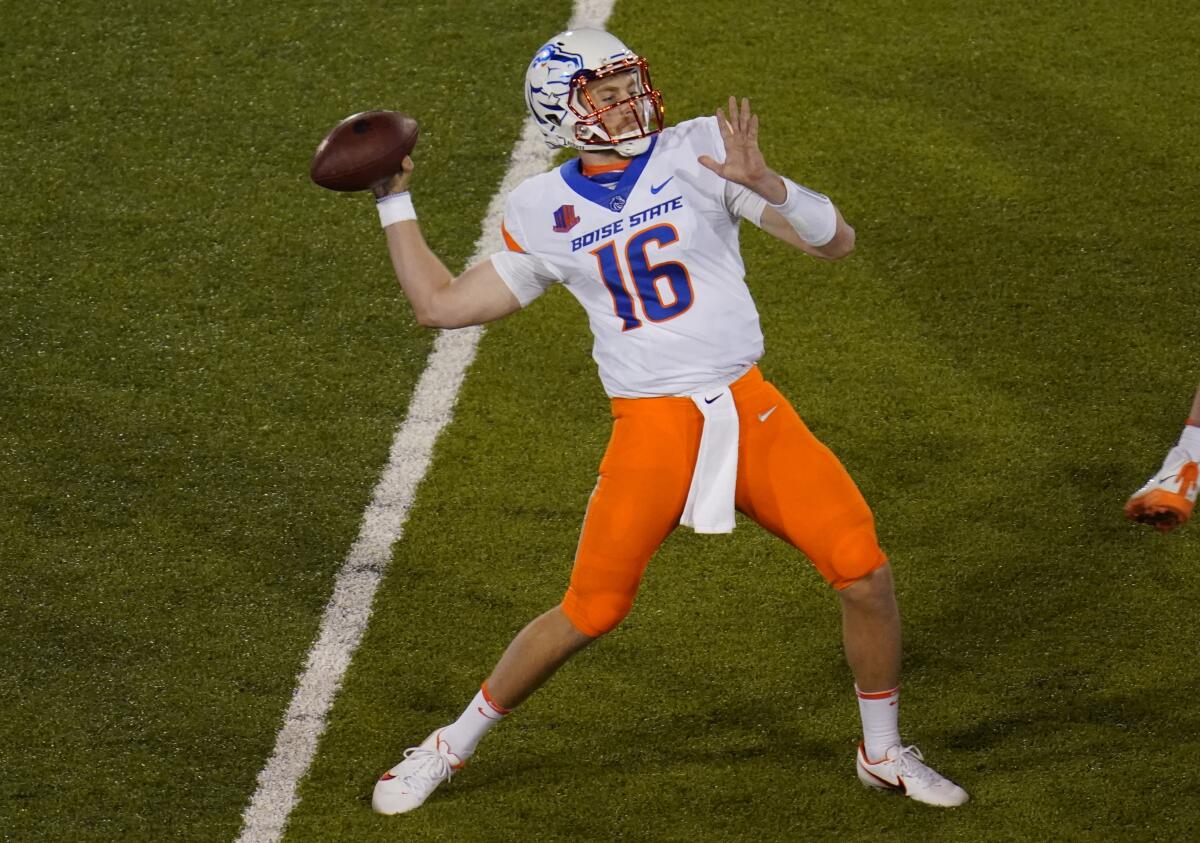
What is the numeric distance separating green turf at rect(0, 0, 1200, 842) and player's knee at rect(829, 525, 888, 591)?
2.21 ft

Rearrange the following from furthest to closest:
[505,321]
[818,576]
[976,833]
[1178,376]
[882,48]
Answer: [882,48], [505,321], [1178,376], [818,576], [976,833]

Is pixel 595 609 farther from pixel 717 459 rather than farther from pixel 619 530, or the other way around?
pixel 717 459

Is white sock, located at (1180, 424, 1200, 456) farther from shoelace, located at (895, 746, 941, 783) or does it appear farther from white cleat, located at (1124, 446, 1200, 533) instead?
shoelace, located at (895, 746, 941, 783)

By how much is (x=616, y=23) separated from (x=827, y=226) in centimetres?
343

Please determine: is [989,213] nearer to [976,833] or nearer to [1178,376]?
[1178,376]

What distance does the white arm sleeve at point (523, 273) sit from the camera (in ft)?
13.3

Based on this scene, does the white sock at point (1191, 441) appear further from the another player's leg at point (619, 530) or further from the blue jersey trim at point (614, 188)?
the blue jersey trim at point (614, 188)

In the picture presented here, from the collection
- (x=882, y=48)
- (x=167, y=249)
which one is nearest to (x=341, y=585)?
(x=167, y=249)

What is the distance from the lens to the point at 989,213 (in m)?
6.15

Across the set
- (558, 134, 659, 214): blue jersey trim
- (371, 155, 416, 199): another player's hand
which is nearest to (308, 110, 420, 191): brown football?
(371, 155, 416, 199): another player's hand

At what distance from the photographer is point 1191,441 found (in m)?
4.02

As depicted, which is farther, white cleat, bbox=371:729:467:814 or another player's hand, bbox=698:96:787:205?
white cleat, bbox=371:729:467:814

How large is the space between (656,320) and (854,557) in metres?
0.73

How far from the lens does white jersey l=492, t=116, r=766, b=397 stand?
3.93 meters
